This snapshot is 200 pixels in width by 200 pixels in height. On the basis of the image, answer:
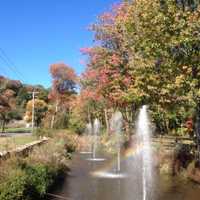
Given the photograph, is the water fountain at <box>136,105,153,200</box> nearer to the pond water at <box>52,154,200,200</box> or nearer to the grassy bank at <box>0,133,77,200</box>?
the pond water at <box>52,154,200,200</box>

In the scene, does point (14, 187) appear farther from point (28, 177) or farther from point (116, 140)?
point (116, 140)

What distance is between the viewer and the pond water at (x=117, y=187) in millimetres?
15914

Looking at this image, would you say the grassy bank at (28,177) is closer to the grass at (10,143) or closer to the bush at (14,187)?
the bush at (14,187)

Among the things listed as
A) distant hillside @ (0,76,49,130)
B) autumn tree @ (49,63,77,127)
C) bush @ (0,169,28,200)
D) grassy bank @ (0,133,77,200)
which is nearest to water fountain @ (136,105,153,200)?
grassy bank @ (0,133,77,200)

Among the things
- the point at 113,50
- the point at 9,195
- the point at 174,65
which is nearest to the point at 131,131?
the point at 113,50

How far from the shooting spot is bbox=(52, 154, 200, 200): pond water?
52.2ft

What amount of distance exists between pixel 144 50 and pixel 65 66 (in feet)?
194

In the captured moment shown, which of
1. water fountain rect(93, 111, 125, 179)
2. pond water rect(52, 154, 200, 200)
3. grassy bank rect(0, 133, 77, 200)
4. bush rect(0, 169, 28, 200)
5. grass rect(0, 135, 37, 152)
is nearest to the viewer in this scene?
bush rect(0, 169, 28, 200)

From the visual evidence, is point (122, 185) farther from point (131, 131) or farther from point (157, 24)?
point (131, 131)

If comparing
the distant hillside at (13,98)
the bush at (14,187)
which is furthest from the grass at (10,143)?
the distant hillside at (13,98)

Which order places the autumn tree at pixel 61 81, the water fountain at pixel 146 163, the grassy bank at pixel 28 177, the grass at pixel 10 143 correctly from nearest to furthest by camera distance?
the grassy bank at pixel 28 177, the water fountain at pixel 146 163, the grass at pixel 10 143, the autumn tree at pixel 61 81

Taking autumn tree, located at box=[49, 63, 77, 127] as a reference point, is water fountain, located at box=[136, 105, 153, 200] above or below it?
below

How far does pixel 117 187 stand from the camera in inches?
706

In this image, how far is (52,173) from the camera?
58.4 feet
